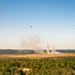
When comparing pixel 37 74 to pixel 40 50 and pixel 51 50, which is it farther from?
pixel 40 50

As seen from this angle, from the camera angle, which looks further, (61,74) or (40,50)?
(40,50)

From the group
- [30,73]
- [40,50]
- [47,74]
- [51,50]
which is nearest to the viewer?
[47,74]

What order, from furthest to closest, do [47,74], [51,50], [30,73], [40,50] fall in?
1. [40,50]
2. [51,50]
3. [30,73]
4. [47,74]

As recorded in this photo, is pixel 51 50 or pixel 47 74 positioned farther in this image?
pixel 51 50

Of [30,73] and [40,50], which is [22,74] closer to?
[30,73]

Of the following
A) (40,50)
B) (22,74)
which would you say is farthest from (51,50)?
(22,74)

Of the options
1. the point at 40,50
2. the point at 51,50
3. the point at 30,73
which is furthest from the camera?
the point at 40,50

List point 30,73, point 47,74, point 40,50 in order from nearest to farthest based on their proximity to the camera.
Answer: point 47,74
point 30,73
point 40,50

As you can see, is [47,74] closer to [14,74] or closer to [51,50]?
[14,74]

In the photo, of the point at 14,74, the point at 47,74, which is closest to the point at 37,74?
the point at 47,74
